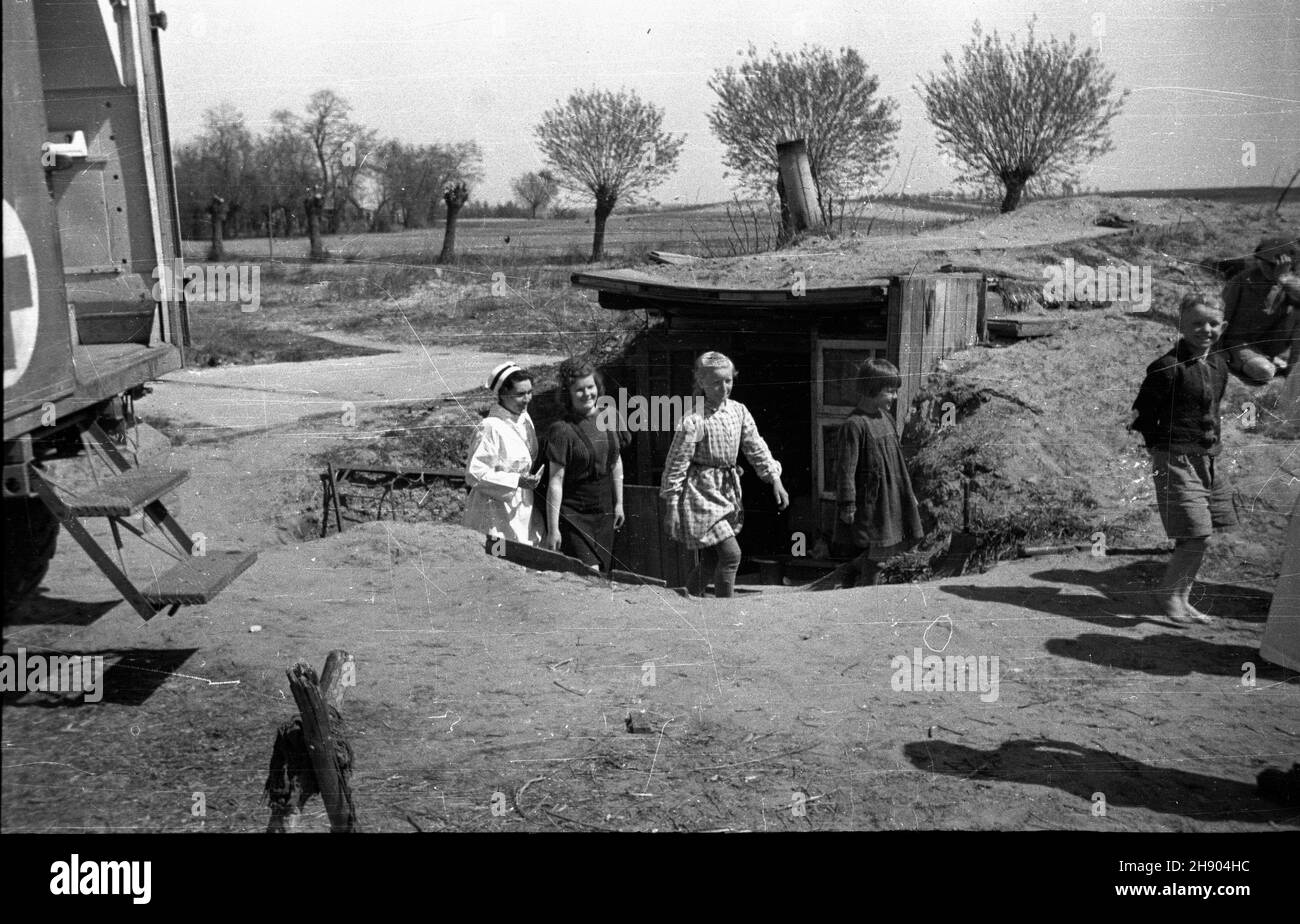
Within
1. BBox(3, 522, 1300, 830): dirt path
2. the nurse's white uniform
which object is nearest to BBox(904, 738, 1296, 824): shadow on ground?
BBox(3, 522, 1300, 830): dirt path

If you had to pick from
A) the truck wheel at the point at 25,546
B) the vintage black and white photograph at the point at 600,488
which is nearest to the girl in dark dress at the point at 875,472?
the vintage black and white photograph at the point at 600,488

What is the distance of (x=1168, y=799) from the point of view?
403 cm

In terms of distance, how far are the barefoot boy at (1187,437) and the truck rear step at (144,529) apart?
12.4ft

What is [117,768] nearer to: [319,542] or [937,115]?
[319,542]

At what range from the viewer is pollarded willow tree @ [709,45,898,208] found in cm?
493

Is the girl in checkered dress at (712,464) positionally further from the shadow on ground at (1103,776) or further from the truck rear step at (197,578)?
the truck rear step at (197,578)

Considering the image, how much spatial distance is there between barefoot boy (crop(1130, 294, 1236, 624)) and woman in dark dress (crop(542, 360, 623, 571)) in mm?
2435

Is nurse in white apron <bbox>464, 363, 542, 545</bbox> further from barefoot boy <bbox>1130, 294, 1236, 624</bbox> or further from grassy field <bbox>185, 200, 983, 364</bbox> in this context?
barefoot boy <bbox>1130, 294, 1236, 624</bbox>

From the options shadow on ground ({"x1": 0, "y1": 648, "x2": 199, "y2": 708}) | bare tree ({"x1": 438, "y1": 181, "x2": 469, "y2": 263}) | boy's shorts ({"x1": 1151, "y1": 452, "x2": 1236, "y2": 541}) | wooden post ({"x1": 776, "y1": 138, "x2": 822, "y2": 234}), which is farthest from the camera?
wooden post ({"x1": 776, "y1": 138, "x2": 822, "y2": 234})

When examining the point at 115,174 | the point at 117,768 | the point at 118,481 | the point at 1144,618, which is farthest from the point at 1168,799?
the point at 115,174

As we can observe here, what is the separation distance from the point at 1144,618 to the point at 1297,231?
1.92 metres

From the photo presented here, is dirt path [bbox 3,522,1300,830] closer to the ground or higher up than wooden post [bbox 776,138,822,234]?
closer to the ground

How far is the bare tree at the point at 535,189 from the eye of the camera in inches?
195

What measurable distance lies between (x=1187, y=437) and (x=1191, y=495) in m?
0.24
